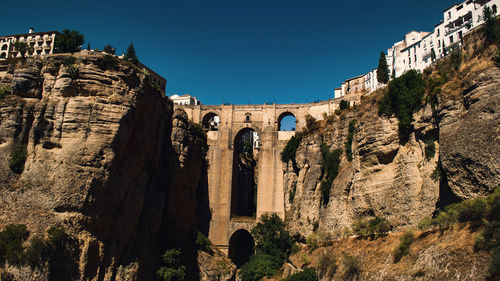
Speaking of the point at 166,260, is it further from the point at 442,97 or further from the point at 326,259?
the point at 442,97

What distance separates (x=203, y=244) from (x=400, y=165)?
921 inches

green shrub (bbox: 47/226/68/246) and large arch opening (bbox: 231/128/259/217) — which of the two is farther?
large arch opening (bbox: 231/128/259/217)

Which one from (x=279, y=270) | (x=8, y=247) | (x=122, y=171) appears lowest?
(x=279, y=270)

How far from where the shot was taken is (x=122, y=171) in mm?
36625

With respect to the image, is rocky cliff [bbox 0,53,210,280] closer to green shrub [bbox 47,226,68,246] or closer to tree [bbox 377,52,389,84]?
green shrub [bbox 47,226,68,246]

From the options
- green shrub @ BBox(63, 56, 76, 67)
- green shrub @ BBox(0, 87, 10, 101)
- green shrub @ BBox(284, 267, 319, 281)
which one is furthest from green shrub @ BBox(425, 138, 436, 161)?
green shrub @ BBox(0, 87, 10, 101)

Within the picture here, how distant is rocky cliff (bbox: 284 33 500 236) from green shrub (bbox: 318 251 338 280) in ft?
8.62

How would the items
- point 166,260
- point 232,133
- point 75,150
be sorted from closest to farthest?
point 75,150 → point 166,260 → point 232,133

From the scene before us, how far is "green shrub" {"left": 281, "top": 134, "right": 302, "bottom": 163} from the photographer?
2077 inches

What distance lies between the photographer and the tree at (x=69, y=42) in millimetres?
47156

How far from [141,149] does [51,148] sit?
7.46 m

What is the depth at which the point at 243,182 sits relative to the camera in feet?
194

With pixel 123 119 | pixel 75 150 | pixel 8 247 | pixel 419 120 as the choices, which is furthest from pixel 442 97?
pixel 8 247

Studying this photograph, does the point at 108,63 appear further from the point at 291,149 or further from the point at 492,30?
the point at 492,30
